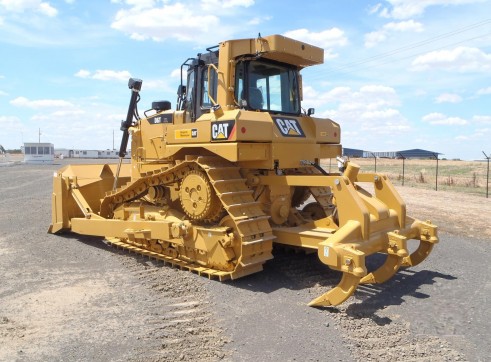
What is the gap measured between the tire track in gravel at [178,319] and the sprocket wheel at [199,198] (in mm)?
881

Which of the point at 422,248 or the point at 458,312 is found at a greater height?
the point at 422,248

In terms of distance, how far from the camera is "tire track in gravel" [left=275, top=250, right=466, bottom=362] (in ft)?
13.1

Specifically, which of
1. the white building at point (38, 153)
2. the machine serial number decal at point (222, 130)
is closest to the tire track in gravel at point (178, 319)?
the machine serial number decal at point (222, 130)

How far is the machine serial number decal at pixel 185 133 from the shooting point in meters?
6.47

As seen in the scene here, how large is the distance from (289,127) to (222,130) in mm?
1149

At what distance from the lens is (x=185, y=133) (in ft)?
21.7

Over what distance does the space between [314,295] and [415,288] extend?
1.46m

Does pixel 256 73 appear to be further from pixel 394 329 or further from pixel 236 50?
pixel 394 329

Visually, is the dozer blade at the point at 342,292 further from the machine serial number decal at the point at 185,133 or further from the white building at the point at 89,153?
the white building at the point at 89,153

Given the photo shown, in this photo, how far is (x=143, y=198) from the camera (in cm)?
802

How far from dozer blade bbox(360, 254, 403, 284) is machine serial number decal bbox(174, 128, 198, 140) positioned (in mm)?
3116

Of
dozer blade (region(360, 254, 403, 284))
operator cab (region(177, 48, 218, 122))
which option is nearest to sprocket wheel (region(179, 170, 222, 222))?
operator cab (region(177, 48, 218, 122))

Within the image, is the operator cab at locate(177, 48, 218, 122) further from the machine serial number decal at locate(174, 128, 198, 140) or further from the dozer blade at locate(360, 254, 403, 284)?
the dozer blade at locate(360, 254, 403, 284)

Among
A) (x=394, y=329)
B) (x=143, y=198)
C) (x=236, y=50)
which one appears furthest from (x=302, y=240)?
(x=143, y=198)
